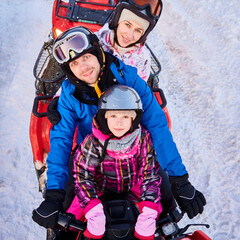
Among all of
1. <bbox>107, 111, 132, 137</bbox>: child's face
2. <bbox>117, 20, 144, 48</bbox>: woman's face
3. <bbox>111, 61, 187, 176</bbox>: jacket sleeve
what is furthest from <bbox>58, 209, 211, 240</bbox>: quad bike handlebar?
<bbox>117, 20, 144, 48</bbox>: woman's face

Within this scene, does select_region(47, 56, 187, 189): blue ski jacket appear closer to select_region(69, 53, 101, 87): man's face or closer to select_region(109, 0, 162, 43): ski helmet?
select_region(69, 53, 101, 87): man's face

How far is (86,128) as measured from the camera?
239cm

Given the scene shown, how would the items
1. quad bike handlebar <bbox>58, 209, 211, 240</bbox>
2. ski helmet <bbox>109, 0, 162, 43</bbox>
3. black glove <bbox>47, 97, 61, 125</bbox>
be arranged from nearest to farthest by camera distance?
quad bike handlebar <bbox>58, 209, 211, 240</bbox>, black glove <bbox>47, 97, 61, 125</bbox>, ski helmet <bbox>109, 0, 162, 43</bbox>

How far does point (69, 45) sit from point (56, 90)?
1354mm

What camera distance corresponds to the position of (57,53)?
2066 mm

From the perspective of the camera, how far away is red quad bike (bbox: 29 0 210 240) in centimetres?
181

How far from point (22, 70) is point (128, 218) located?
355cm

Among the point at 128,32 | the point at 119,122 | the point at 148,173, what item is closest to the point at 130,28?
the point at 128,32

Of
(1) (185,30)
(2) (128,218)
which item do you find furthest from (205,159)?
(1) (185,30)

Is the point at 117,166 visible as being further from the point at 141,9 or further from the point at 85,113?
the point at 141,9

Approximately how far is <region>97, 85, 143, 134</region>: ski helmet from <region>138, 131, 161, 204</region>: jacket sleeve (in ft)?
0.83

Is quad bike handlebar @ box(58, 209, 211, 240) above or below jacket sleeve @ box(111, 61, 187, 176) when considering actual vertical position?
below

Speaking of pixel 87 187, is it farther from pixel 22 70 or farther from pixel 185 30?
pixel 185 30

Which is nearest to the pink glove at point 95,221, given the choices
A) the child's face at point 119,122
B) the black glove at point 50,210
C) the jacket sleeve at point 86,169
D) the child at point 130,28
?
the jacket sleeve at point 86,169
